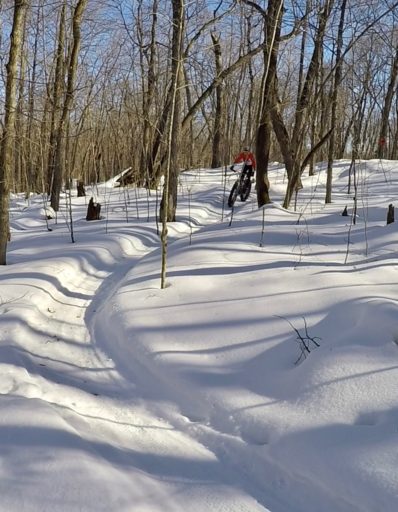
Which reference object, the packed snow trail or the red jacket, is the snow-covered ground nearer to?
the packed snow trail

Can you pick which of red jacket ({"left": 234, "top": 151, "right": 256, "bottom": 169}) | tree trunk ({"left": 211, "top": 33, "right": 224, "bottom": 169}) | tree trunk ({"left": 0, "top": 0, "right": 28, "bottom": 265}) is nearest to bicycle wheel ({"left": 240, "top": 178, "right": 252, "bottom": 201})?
red jacket ({"left": 234, "top": 151, "right": 256, "bottom": 169})

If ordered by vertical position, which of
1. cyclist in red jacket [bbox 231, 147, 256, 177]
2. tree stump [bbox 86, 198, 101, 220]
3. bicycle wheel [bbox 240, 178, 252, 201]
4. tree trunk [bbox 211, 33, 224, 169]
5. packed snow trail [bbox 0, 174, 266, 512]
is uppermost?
tree trunk [bbox 211, 33, 224, 169]

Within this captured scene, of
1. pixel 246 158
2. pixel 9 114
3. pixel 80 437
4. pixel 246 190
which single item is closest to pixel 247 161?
pixel 246 158

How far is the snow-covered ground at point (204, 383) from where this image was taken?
2.23 metres

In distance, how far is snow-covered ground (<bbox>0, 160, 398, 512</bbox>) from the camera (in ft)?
7.32

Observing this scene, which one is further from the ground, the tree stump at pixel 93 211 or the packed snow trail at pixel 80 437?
the tree stump at pixel 93 211

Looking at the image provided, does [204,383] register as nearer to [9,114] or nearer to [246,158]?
[9,114]

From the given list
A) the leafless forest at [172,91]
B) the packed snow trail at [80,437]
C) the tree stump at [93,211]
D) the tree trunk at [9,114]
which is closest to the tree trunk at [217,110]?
the leafless forest at [172,91]

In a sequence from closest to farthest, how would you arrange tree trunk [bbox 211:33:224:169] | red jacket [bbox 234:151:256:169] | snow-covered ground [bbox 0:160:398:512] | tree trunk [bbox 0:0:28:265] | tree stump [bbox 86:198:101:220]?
snow-covered ground [bbox 0:160:398:512] < tree trunk [bbox 0:0:28:265] < tree stump [bbox 86:198:101:220] < red jacket [bbox 234:151:256:169] < tree trunk [bbox 211:33:224:169]

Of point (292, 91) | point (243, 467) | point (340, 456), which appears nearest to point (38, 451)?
point (243, 467)

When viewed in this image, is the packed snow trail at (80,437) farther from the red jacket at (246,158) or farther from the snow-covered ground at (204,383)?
the red jacket at (246,158)

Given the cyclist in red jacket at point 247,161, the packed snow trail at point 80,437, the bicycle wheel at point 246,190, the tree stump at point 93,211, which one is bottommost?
the packed snow trail at point 80,437

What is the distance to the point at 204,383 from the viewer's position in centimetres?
331

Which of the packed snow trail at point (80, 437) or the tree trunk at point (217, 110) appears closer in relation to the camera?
the packed snow trail at point (80, 437)
